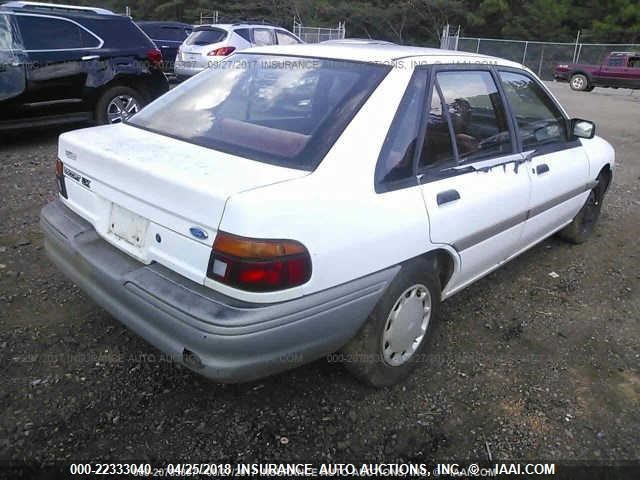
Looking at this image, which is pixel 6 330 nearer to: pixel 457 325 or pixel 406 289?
pixel 406 289

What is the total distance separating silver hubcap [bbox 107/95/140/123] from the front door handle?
562cm

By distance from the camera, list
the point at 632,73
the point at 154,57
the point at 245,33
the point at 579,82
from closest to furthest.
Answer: the point at 154,57
the point at 245,33
the point at 632,73
the point at 579,82

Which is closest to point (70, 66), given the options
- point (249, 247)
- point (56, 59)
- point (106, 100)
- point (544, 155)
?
point (56, 59)

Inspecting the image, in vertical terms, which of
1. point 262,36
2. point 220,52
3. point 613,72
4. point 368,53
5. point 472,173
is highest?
point 368,53

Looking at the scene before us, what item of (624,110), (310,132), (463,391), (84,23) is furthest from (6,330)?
(624,110)

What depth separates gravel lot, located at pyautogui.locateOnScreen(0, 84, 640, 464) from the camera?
229cm

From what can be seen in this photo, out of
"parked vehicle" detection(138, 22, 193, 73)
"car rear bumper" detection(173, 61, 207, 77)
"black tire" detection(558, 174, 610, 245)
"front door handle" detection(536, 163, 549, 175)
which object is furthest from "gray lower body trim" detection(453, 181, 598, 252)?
"parked vehicle" detection(138, 22, 193, 73)

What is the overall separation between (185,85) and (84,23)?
481cm

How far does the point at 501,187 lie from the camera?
3043mm

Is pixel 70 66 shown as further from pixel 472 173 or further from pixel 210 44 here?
pixel 472 173

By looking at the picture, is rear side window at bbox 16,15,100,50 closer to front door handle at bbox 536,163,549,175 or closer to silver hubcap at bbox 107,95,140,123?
silver hubcap at bbox 107,95,140,123

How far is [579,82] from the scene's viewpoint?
73.3ft

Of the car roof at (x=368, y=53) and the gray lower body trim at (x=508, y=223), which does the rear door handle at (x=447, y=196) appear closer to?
the gray lower body trim at (x=508, y=223)

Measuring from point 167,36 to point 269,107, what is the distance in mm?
15024
